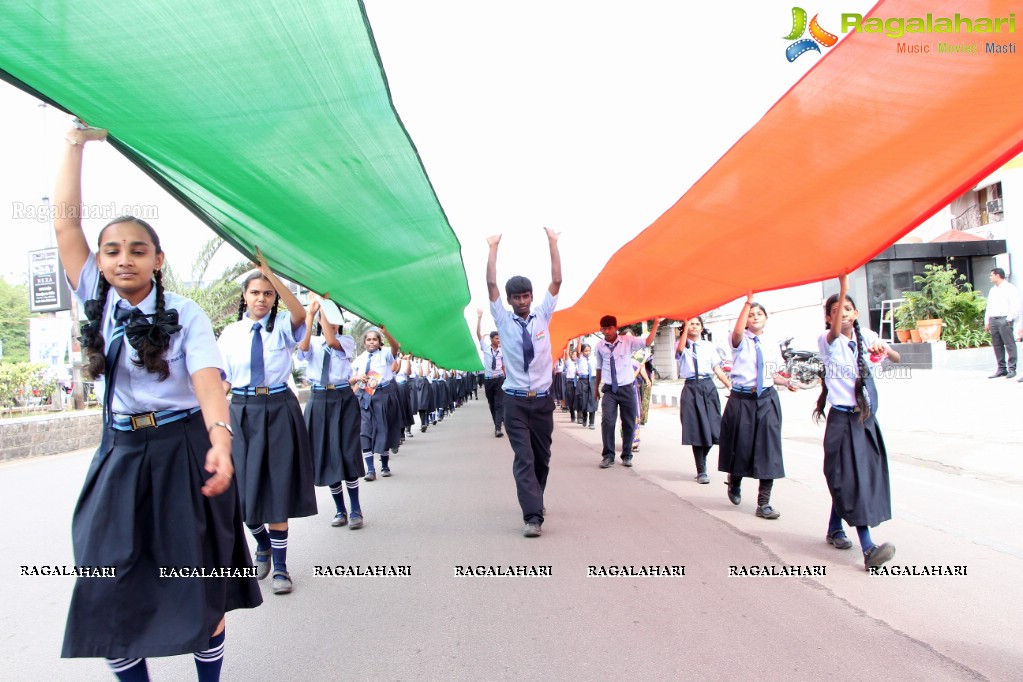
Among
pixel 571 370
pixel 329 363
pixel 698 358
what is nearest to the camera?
pixel 329 363

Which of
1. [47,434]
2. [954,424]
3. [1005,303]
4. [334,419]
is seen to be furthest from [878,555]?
[47,434]

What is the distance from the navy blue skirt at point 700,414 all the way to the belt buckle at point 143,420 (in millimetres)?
6587

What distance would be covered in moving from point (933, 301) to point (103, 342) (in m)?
Result: 20.9

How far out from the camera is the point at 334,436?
19.1ft

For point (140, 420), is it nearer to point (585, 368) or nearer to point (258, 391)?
point (258, 391)

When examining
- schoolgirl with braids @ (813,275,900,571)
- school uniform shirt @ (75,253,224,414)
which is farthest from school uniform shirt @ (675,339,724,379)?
school uniform shirt @ (75,253,224,414)

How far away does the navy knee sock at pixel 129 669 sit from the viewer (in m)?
2.23

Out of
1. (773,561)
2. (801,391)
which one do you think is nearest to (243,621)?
(773,561)

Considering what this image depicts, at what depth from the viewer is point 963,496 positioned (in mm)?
6477

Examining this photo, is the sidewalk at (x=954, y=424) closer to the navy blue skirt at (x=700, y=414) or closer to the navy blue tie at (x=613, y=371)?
the navy blue skirt at (x=700, y=414)

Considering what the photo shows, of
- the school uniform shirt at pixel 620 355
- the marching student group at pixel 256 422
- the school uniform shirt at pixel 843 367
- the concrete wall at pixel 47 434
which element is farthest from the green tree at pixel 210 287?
the school uniform shirt at pixel 843 367

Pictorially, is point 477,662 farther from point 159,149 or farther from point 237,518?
point 159,149

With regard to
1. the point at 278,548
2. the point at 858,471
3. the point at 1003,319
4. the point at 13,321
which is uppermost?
the point at 13,321

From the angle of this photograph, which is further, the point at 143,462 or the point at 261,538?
the point at 261,538
